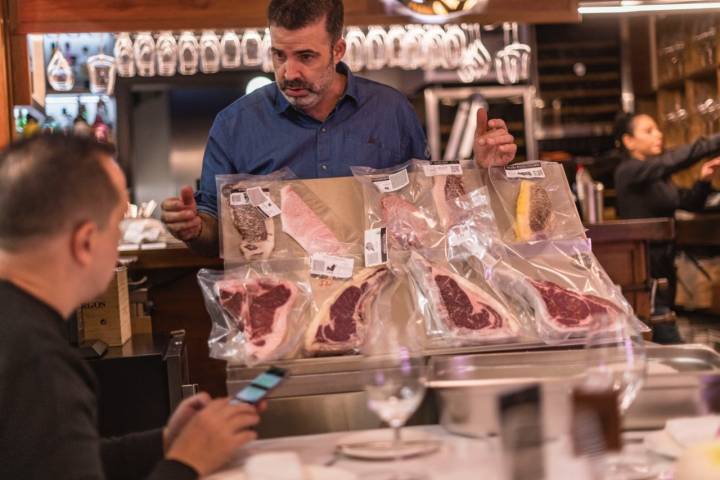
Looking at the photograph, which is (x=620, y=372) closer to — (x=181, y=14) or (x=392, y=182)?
(x=392, y=182)

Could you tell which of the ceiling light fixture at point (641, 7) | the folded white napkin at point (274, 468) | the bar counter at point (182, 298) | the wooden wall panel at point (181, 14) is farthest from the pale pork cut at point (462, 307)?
the ceiling light fixture at point (641, 7)

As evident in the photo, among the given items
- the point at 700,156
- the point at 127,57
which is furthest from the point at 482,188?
the point at 700,156

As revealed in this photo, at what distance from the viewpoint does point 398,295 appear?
2266mm

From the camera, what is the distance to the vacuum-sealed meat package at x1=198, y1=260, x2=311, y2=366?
202 centimetres

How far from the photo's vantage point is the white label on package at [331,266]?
229 cm

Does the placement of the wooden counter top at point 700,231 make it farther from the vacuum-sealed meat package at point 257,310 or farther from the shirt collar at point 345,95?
the vacuum-sealed meat package at point 257,310

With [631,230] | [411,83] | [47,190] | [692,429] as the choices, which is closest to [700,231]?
[411,83]

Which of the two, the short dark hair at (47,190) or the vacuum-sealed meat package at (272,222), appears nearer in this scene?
the short dark hair at (47,190)

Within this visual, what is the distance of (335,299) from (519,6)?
2.30m

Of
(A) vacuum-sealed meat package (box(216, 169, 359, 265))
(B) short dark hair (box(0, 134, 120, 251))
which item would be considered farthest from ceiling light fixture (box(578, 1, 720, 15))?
(B) short dark hair (box(0, 134, 120, 251))

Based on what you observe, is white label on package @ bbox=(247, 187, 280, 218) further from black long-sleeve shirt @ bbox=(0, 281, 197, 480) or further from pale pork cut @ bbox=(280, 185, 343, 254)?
black long-sleeve shirt @ bbox=(0, 281, 197, 480)

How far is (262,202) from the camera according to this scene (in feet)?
8.13

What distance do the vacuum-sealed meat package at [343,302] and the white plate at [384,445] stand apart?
32 centimetres

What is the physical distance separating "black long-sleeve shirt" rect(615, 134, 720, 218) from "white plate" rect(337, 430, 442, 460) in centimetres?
433
